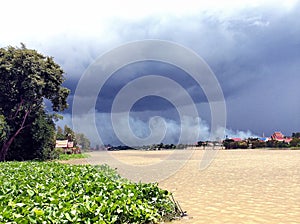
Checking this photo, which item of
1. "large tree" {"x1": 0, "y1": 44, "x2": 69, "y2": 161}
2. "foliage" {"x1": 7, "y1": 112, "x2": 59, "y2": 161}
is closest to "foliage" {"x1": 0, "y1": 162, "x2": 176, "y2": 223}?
"large tree" {"x1": 0, "y1": 44, "x2": 69, "y2": 161}

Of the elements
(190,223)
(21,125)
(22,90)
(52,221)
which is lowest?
(190,223)

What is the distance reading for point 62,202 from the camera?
5137 mm

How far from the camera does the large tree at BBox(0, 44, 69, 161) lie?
90.1 feet

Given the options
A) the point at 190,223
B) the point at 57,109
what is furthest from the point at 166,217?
the point at 57,109

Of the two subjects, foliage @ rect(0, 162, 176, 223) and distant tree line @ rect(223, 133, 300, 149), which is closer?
foliage @ rect(0, 162, 176, 223)

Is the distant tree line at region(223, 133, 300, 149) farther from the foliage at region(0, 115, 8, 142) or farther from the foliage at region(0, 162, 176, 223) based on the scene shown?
the foliage at region(0, 162, 176, 223)

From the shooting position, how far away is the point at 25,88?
27453 mm

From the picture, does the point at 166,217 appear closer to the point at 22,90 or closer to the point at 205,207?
the point at 205,207

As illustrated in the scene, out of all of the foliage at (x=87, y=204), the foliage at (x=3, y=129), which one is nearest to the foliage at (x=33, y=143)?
the foliage at (x=3, y=129)

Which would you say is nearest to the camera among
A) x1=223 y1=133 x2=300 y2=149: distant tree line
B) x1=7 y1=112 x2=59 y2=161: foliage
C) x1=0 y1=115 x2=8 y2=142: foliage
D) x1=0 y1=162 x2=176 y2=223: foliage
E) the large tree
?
x1=0 y1=162 x2=176 y2=223: foliage

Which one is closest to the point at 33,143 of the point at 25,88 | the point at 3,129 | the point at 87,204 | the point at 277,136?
the point at 3,129

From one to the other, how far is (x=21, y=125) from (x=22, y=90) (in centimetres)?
359

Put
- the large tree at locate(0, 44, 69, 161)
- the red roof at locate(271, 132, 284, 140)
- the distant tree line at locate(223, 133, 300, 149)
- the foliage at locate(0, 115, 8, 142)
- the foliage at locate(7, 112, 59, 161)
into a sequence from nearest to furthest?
the foliage at locate(0, 115, 8, 142) < the large tree at locate(0, 44, 69, 161) < the foliage at locate(7, 112, 59, 161) < the distant tree line at locate(223, 133, 300, 149) < the red roof at locate(271, 132, 284, 140)

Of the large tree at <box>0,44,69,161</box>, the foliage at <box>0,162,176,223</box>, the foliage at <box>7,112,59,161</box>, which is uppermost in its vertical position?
the large tree at <box>0,44,69,161</box>
